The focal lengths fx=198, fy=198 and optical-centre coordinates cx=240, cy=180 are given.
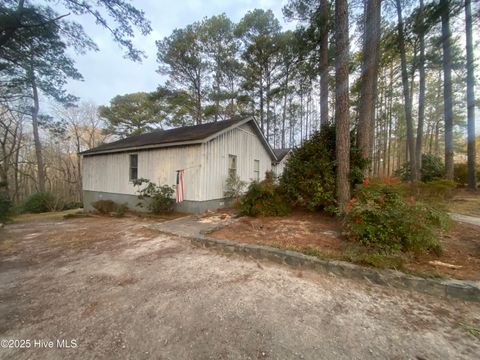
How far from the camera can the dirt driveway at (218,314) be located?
Result: 70.6 inches

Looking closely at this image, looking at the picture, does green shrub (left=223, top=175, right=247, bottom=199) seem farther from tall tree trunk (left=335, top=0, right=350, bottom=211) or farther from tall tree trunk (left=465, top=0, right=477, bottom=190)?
tall tree trunk (left=465, top=0, right=477, bottom=190)

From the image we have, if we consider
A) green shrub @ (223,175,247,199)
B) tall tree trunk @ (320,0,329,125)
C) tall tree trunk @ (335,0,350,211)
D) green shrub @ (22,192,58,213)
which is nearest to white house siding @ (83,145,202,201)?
green shrub @ (223,175,247,199)

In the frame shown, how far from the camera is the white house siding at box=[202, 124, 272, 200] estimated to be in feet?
27.1

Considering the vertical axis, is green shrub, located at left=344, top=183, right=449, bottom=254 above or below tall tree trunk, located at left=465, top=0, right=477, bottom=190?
below

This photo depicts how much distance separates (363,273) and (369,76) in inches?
251

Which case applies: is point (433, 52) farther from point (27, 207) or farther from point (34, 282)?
point (27, 207)

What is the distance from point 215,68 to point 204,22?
3217mm

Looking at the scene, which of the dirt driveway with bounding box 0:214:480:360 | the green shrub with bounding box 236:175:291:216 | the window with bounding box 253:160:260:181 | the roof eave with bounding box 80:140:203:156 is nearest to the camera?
the dirt driveway with bounding box 0:214:480:360

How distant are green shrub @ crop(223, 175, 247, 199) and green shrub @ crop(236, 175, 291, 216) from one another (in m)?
2.39

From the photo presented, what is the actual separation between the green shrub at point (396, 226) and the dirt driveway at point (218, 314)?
90 centimetres

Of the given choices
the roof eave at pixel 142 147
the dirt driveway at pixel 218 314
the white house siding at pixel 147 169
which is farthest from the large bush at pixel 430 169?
the dirt driveway at pixel 218 314

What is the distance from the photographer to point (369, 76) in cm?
644

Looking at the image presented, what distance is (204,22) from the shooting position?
1556cm

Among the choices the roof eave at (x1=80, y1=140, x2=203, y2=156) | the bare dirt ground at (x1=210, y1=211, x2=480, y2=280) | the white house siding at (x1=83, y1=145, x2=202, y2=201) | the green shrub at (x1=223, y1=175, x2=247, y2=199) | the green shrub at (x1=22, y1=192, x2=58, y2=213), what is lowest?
the green shrub at (x1=22, y1=192, x2=58, y2=213)
